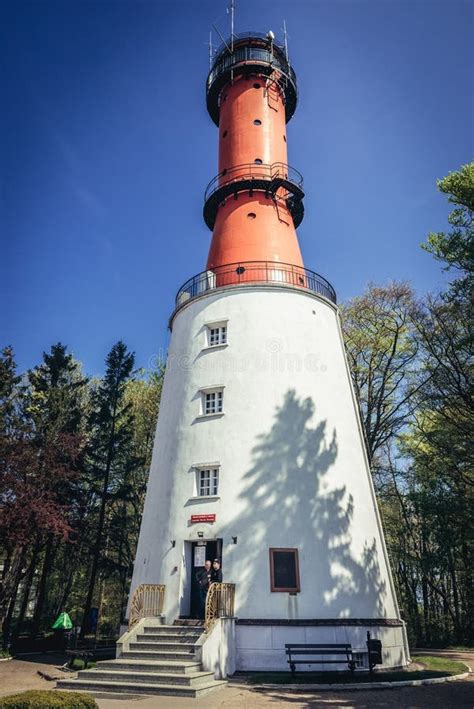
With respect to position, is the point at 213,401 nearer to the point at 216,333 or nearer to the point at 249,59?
the point at 216,333

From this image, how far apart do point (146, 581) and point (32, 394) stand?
15.5 meters

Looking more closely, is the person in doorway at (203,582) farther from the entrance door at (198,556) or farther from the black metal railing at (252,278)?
the black metal railing at (252,278)

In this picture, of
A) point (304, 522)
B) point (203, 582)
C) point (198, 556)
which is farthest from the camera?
point (198, 556)

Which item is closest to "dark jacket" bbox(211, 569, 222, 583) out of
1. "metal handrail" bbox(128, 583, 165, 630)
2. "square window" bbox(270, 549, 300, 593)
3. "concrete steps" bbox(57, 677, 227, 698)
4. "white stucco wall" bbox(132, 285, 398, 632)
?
"white stucco wall" bbox(132, 285, 398, 632)

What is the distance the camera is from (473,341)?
15695mm

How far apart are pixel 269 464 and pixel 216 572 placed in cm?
405

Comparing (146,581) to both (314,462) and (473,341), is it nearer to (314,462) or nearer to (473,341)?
(314,462)

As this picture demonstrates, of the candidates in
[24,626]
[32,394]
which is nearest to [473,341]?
[32,394]

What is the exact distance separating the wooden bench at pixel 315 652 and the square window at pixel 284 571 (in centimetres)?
169

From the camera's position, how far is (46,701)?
6.92 m

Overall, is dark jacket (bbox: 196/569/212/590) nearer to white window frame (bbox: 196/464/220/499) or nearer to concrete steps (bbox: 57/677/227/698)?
white window frame (bbox: 196/464/220/499)

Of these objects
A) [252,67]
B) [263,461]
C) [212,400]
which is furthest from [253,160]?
[263,461]

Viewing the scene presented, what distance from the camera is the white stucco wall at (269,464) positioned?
16781mm

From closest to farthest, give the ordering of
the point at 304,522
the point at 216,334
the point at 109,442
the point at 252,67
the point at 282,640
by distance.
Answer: the point at 282,640 → the point at 304,522 → the point at 216,334 → the point at 252,67 → the point at 109,442
